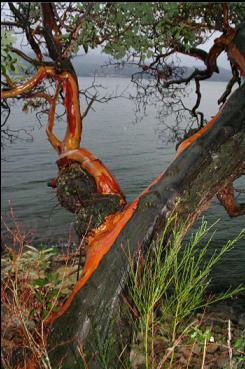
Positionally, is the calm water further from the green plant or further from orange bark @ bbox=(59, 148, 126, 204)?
the green plant

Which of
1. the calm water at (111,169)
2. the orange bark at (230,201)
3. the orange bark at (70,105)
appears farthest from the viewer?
the calm water at (111,169)

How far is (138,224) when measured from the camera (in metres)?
6.81

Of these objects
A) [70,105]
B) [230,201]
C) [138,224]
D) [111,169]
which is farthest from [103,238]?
[111,169]

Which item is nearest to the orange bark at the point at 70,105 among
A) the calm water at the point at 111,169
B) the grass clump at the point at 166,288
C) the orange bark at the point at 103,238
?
the calm water at the point at 111,169

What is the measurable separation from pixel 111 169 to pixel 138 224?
33.5 meters

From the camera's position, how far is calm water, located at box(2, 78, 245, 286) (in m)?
18.6

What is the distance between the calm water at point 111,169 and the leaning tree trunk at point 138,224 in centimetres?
161

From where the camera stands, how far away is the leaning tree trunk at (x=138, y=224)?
624 cm

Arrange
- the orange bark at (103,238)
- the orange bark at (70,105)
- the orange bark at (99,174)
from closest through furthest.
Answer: the orange bark at (103,238)
the orange bark at (99,174)
the orange bark at (70,105)

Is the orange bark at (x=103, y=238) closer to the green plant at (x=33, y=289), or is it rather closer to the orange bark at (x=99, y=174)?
the green plant at (x=33, y=289)

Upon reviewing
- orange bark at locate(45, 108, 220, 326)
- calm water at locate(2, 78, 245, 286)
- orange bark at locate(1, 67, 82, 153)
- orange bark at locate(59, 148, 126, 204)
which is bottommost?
calm water at locate(2, 78, 245, 286)

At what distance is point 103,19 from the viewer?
9.27 m

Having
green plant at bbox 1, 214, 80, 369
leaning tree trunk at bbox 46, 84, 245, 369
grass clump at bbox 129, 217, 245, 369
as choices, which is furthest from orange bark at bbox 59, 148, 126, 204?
grass clump at bbox 129, 217, 245, 369

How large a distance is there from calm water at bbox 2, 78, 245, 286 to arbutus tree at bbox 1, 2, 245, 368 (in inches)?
42.5
